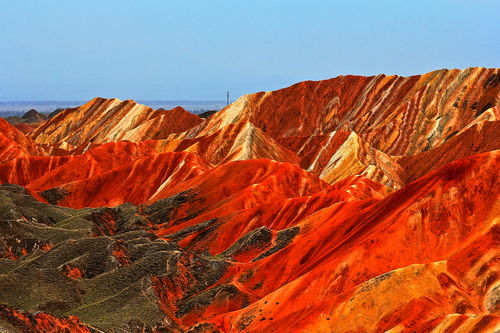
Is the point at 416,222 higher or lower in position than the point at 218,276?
higher

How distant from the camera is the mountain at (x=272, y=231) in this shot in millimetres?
42188

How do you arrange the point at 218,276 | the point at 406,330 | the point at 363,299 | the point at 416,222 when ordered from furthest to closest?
1. the point at 218,276
2. the point at 416,222
3. the point at 363,299
4. the point at 406,330

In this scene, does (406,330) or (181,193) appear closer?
(406,330)

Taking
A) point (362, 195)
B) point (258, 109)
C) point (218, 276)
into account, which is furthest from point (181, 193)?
point (258, 109)

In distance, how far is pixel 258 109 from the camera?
167 m

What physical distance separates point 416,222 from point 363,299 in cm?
1096

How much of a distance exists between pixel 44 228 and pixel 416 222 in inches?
1633

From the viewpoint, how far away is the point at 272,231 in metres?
69.6

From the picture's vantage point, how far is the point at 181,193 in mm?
97562

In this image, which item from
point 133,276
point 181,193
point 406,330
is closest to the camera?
point 406,330

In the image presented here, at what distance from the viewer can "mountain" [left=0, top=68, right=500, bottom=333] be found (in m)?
42.2

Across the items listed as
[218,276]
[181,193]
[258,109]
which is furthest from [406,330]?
[258,109]

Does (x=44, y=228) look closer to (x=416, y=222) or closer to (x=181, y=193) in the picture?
(x=181, y=193)

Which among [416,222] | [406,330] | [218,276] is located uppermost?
[416,222]
